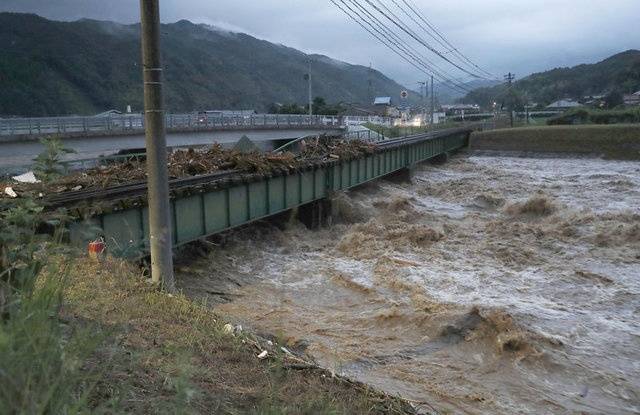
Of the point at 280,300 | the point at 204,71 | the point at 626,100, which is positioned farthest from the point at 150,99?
the point at 204,71

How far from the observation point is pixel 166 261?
9562 mm

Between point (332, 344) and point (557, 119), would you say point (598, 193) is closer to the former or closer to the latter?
point (332, 344)

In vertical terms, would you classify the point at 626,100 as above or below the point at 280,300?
above

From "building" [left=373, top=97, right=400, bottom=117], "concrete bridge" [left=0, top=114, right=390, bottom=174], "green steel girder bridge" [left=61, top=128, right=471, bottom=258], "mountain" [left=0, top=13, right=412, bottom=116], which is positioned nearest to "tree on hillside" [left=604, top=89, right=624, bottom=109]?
"building" [left=373, top=97, right=400, bottom=117]

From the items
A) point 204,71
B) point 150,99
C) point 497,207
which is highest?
point 204,71

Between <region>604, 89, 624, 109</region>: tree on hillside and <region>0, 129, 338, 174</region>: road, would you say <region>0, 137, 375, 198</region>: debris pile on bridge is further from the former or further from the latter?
<region>604, 89, 624, 109</region>: tree on hillside

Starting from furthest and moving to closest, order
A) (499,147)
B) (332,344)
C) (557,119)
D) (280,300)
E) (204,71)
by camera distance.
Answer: (204,71), (557,119), (499,147), (280,300), (332,344)

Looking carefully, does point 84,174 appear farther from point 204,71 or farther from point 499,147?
point 204,71

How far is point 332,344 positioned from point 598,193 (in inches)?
1271

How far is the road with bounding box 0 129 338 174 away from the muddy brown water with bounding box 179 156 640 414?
1083 centimetres

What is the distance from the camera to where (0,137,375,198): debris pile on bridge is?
50.3 feet

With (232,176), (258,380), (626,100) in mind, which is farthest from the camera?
(626,100)

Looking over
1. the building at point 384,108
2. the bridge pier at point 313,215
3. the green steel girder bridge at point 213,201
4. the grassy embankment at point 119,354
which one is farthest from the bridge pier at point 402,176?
the building at point 384,108

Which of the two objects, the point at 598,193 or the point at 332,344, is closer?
the point at 332,344
